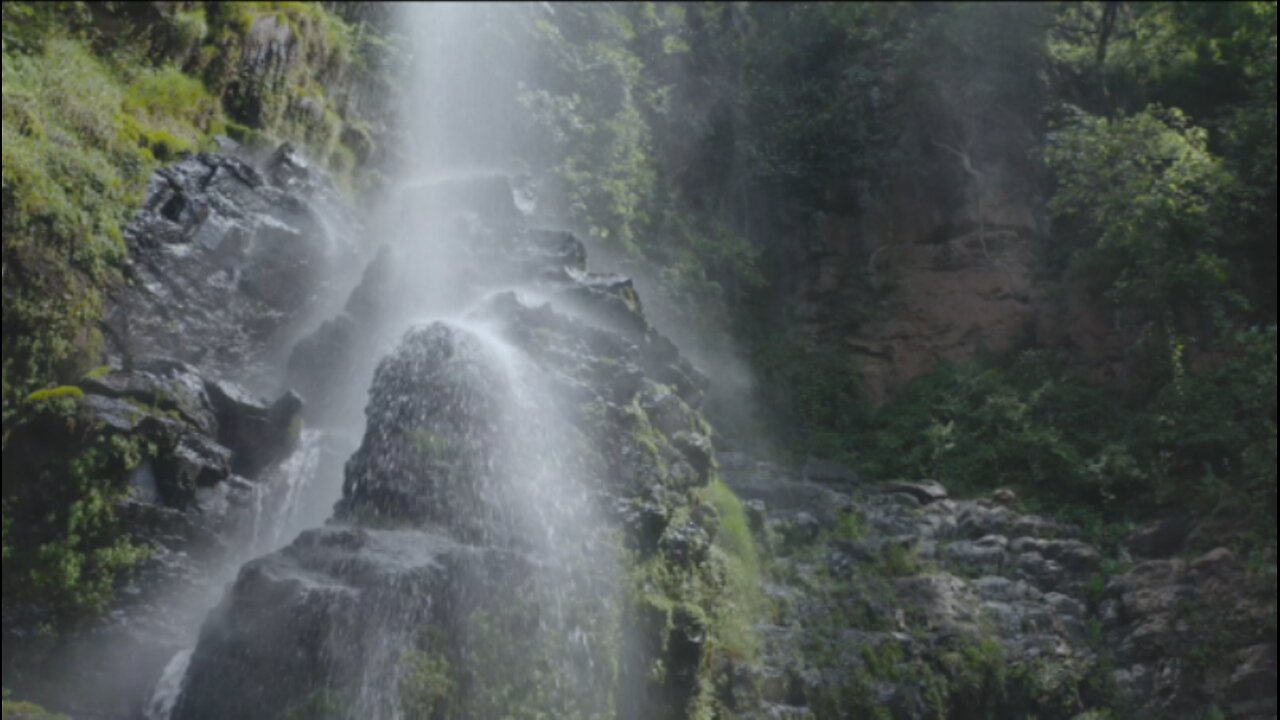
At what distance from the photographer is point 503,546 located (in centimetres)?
918

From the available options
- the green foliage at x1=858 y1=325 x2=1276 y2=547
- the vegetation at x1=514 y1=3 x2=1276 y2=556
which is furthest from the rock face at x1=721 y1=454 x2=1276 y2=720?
the vegetation at x1=514 y1=3 x2=1276 y2=556

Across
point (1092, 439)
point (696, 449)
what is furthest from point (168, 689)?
point (1092, 439)

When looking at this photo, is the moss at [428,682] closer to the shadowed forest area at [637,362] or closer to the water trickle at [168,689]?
the shadowed forest area at [637,362]

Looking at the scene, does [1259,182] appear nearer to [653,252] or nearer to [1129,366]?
[1129,366]

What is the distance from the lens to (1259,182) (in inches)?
667

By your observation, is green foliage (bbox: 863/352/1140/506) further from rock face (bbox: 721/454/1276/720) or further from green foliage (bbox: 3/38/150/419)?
green foliage (bbox: 3/38/150/419)

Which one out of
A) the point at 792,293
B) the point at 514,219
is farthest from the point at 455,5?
the point at 792,293

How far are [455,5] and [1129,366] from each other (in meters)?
15.7

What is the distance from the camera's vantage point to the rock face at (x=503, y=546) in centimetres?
764

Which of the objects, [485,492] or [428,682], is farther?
[485,492]

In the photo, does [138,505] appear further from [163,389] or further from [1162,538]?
[1162,538]

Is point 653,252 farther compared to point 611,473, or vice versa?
point 653,252

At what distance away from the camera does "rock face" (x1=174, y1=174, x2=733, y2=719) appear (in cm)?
764

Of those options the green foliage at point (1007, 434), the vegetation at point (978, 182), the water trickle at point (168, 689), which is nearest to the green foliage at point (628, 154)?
the vegetation at point (978, 182)
